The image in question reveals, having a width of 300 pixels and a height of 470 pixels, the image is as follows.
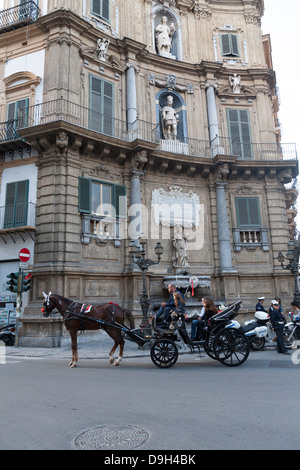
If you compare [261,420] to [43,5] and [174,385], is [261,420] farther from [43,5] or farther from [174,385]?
[43,5]

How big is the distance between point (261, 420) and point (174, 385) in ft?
7.39

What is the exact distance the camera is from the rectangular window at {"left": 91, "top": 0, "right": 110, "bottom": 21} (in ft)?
59.4

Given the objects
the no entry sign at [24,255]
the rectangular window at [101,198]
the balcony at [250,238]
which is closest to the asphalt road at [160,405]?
the no entry sign at [24,255]

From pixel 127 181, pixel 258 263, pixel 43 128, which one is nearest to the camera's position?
pixel 43 128

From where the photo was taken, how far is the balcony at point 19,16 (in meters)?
16.7

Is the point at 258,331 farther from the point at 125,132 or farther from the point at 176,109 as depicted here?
the point at 176,109

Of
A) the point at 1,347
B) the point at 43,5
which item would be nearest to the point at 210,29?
the point at 43,5

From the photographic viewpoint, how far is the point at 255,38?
21984mm

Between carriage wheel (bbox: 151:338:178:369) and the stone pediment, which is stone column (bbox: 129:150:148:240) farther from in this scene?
carriage wheel (bbox: 151:338:178:369)

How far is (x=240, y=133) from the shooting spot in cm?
2011

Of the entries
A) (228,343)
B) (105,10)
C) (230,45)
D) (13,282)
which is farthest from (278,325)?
(230,45)

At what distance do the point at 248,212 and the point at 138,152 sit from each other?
6.92 meters

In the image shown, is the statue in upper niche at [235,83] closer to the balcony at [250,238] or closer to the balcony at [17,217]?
the balcony at [250,238]

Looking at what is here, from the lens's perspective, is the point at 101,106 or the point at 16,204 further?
the point at 101,106
